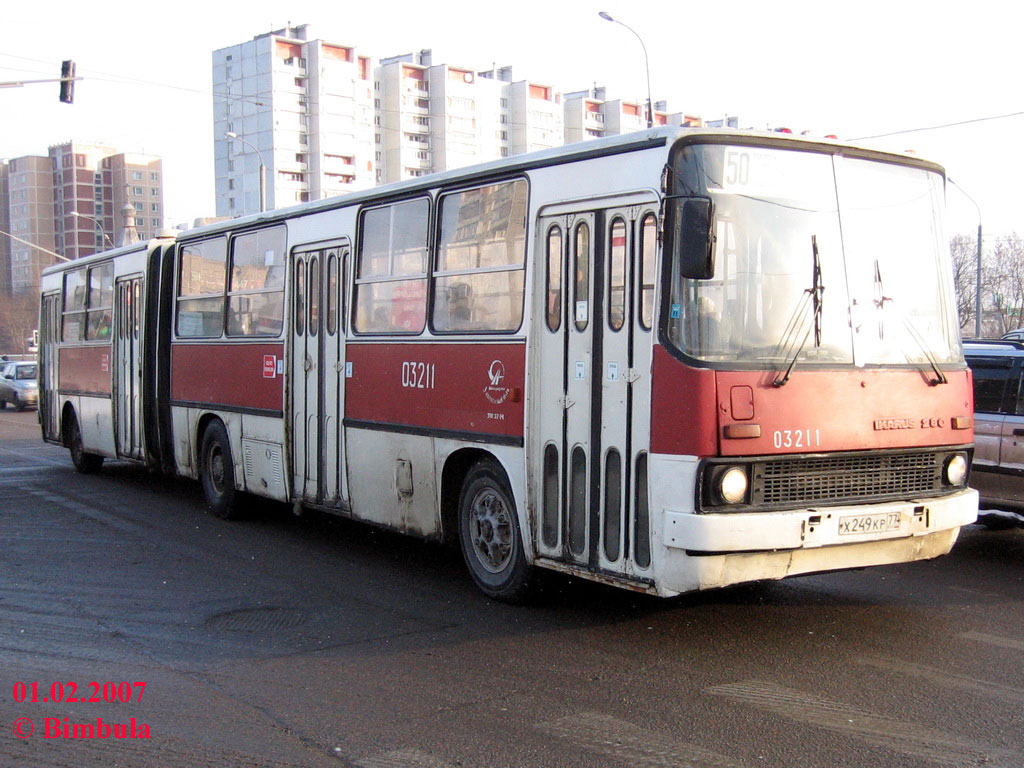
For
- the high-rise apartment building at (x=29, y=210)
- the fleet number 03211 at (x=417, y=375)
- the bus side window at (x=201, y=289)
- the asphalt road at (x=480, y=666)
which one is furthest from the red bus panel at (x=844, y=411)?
the high-rise apartment building at (x=29, y=210)

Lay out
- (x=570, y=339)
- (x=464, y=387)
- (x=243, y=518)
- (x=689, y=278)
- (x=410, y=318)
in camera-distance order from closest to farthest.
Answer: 1. (x=689, y=278)
2. (x=570, y=339)
3. (x=464, y=387)
4. (x=410, y=318)
5. (x=243, y=518)

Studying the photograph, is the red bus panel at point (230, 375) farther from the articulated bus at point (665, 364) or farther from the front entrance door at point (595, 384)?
the front entrance door at point (595, 384)

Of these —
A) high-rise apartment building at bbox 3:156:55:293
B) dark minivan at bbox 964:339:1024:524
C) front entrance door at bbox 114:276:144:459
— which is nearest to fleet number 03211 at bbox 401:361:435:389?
dark minivan at bbox 964:339:1024:524

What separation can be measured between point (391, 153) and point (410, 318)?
10781cm

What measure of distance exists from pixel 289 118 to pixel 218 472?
92553 millimetres

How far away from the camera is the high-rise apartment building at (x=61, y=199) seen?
392ft

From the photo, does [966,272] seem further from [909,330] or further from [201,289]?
[909,330]

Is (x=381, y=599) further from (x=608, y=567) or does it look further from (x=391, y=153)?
(x=391, y=153)

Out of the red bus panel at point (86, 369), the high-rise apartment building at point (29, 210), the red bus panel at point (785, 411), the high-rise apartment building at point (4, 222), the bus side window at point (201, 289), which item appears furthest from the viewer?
the high-rise apartment building at point (29, 210)

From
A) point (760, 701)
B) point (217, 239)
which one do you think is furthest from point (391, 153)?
point (760, 701)

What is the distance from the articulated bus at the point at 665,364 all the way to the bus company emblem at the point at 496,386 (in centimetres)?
2

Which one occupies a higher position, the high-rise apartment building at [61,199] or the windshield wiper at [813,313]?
the high-rise apartment building at [61,199]

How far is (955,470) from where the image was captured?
6969 mm

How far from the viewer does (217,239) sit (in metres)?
12.1
